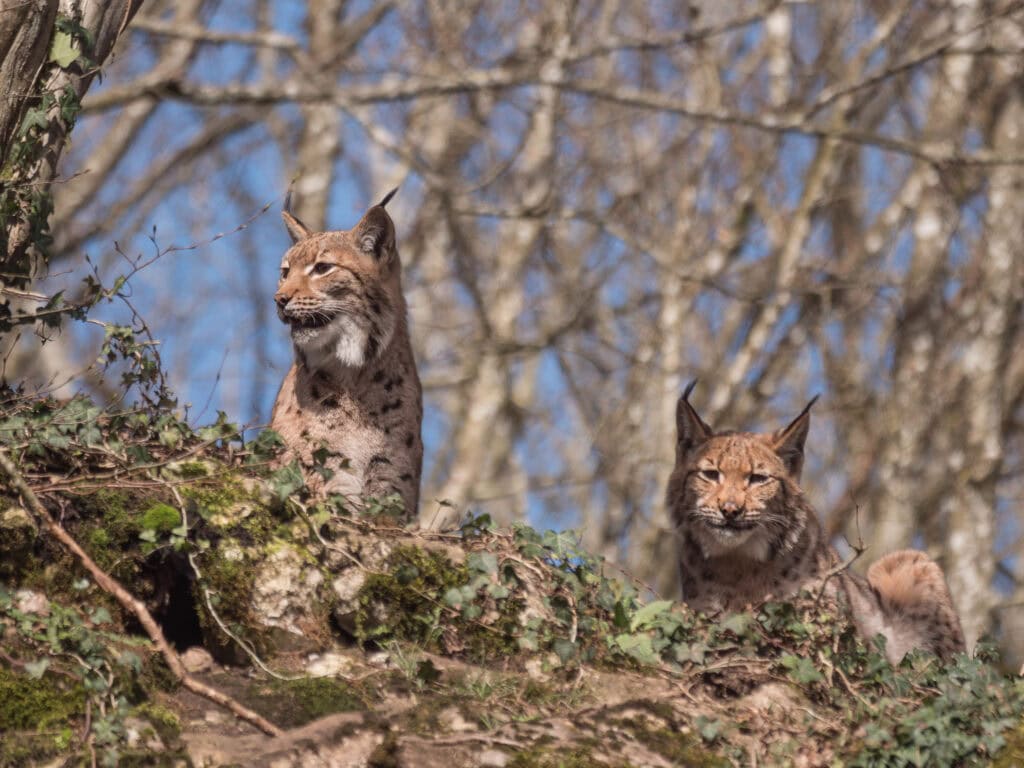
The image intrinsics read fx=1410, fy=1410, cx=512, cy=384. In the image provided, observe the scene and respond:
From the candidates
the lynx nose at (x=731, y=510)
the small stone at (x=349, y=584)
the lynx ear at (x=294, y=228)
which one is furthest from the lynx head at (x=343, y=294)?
the small stone at (x=349, y=584)

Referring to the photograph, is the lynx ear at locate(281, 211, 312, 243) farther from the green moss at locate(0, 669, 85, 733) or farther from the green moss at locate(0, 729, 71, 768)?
the green moss at locate(0, 729, 71, 768)

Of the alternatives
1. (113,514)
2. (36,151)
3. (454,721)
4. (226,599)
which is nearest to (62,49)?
(36,151)

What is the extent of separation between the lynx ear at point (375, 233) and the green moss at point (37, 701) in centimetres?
398

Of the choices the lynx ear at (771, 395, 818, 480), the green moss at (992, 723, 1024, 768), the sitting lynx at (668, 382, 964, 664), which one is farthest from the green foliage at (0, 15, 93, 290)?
the green moss at (992, 723, 1024, 768)

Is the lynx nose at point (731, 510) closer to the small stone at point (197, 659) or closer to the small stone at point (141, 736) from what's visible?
the small stone at point (197, 659)

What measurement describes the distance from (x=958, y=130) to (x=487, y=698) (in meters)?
14.1

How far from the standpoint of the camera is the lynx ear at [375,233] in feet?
25.9

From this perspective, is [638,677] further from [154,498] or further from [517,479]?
[517,479]

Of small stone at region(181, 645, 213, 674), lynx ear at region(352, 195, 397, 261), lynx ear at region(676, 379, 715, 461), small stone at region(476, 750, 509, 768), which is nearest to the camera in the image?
small stone at region(476, 750, 509, 768)

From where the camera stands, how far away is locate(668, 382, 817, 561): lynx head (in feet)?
23.5

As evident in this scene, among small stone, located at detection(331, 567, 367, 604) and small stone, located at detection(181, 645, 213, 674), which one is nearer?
small stone, located at detection(181, 645, 213, 674)

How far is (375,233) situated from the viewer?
791cm

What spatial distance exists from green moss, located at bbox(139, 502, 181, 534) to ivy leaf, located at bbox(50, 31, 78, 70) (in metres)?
2.26

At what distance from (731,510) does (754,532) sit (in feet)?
0.59
